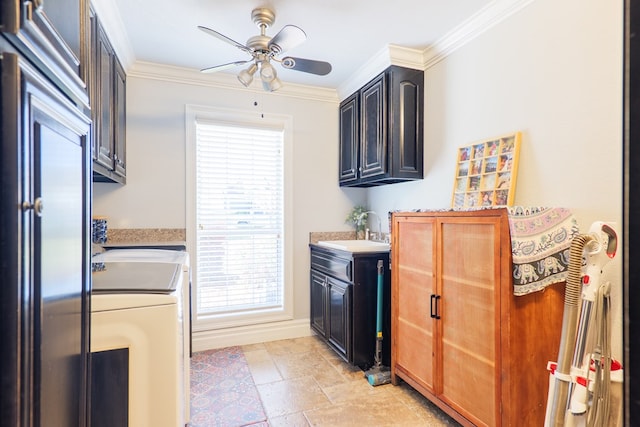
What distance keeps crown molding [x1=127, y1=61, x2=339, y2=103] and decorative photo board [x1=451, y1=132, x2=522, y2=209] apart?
6.01 ft

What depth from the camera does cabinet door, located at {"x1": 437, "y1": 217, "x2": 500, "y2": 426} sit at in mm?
1697

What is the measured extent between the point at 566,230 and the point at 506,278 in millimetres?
434

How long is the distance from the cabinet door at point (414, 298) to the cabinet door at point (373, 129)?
73 centimetres

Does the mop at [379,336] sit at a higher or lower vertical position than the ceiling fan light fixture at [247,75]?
lower

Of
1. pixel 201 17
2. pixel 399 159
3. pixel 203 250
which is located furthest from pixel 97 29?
pixel 399 159

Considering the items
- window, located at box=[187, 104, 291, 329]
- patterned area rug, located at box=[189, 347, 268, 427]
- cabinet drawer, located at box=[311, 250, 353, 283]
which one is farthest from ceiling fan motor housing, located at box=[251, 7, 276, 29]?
patterned area rug, located at box=[189, 347, 268, 427]

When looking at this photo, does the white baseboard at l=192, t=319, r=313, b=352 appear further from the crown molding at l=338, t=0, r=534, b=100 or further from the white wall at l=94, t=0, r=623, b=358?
the crown molding at l=338, t=0, r=534, b=100

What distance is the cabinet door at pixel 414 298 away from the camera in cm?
217

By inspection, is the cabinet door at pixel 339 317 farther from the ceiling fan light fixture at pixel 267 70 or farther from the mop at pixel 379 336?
the ceiling fan light fixture at pixel 267 70

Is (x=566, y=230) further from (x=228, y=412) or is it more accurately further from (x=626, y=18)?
(x=228, y=412)

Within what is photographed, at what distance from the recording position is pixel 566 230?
170 cm

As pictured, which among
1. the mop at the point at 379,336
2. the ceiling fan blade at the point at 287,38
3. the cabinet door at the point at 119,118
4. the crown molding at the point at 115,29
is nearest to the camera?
the ceiling fan blade at the point at 287,38

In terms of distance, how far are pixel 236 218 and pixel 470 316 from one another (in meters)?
2.39

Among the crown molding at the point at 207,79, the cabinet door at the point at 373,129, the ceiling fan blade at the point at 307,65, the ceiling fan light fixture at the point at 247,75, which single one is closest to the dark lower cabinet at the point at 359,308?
the cabinet door at the point at 373,129
